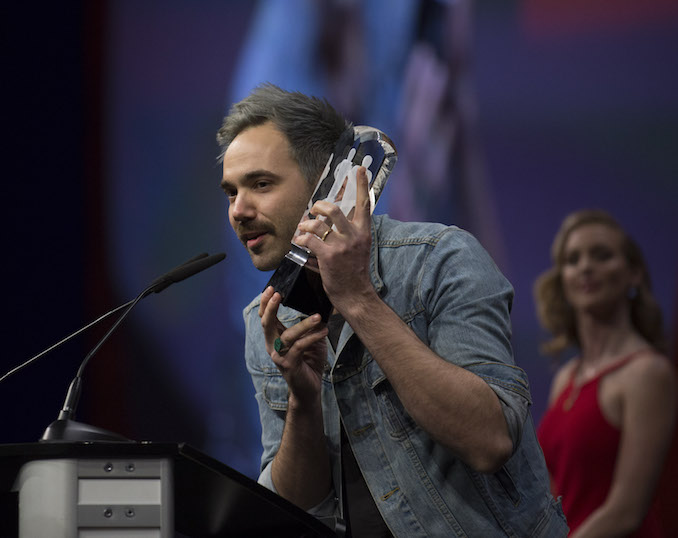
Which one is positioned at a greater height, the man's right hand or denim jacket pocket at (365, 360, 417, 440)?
the man's right hand

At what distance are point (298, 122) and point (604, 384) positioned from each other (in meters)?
1.38

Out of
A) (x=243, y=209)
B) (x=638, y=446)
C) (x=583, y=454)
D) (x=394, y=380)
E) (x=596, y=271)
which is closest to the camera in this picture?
(x=394, y=380)

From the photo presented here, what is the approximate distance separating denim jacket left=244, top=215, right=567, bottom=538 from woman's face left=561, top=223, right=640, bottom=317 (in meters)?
1.28

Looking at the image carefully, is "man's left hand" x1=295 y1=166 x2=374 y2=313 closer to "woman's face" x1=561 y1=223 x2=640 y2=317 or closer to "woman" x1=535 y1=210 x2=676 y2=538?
"woman" x1=535 y1=210 x2=676 y2=538

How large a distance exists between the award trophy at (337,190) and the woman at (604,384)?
4.33ft

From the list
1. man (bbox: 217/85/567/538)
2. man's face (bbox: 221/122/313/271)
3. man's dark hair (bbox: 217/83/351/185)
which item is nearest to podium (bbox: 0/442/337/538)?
man (bbox: 217/85/567/538)

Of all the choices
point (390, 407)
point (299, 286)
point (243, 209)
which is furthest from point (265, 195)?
point (390, 407)

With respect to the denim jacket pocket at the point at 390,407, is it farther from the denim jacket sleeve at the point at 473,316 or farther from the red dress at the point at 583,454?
the red dress at the point at 583,454

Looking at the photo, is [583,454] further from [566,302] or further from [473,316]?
[473,316]

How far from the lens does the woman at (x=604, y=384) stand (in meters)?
2.45

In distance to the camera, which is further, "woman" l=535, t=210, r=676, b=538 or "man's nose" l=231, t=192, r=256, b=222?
"woman" l=535, t=210, r=676, b=538

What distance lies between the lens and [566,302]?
111 inches

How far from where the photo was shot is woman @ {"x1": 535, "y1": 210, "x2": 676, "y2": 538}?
2.45m

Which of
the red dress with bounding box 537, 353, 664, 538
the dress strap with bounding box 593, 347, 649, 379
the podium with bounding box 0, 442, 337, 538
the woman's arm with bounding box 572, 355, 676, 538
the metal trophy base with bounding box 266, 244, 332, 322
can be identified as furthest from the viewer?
the dress strap with bounding box 593, 347, 649, 379
